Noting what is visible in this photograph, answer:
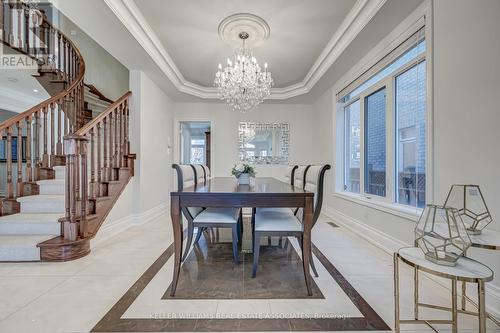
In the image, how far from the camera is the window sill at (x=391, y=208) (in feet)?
7.73

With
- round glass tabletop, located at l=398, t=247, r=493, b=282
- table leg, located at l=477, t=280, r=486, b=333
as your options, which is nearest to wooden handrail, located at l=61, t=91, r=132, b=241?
round glass tabletop, located at l=398, t=247, r=493, b=282

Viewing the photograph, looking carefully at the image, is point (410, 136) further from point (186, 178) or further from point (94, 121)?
point (94, 121)

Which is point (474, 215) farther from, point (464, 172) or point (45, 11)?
point (45, 11)

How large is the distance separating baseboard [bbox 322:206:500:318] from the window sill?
0.92 feet

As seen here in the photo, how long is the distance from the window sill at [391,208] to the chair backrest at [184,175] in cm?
232

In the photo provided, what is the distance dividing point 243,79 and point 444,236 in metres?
2.72

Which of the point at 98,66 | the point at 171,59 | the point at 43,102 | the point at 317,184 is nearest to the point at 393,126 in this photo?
the point at 317,184

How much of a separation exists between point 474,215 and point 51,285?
310cm

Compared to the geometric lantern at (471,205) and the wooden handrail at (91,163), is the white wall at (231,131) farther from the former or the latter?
the geometric lantern at (471,205)

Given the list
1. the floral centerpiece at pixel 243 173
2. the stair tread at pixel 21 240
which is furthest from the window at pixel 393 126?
the stair tread at pixel 21 240

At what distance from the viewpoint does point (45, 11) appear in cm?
401

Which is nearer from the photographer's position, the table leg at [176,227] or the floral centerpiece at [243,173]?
the table leg at [176,227]

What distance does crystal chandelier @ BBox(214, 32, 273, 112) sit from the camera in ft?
10.2

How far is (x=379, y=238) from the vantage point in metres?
2.85
